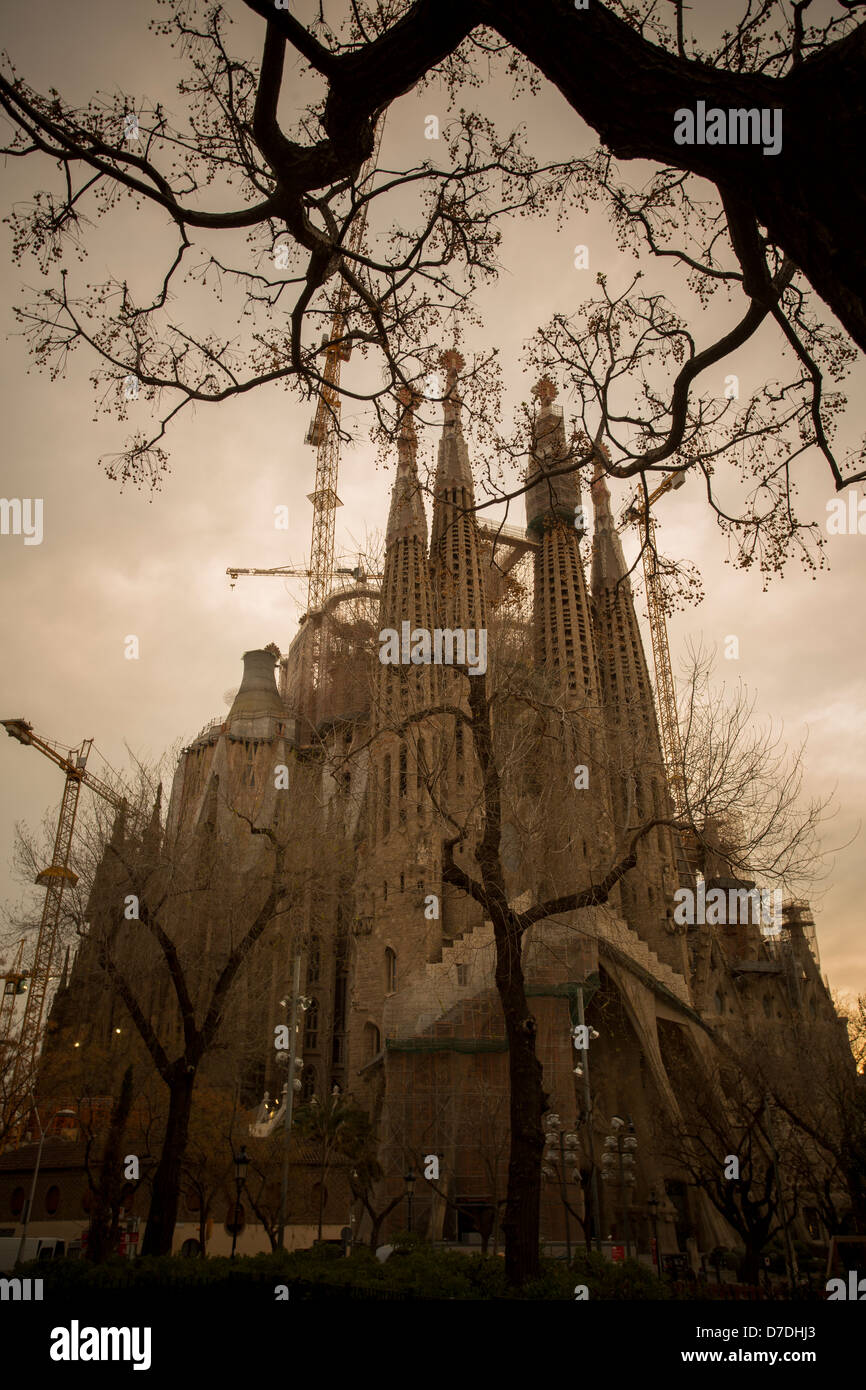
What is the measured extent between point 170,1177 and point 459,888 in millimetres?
6048

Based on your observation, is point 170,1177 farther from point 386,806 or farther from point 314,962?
point 314,962

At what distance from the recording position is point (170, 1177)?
45.5 ft

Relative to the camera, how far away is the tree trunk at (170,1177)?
44.4ft

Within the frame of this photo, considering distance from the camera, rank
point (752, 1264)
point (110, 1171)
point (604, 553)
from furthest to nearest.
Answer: point (604, 553), point (110, 1171), point (752, 1264)

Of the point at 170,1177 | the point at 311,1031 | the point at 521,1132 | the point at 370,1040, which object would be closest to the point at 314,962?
the point at 311,1031

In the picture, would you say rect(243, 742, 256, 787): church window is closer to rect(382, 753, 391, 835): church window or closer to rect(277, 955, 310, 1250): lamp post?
rect(382, 753, 391, 835): church window

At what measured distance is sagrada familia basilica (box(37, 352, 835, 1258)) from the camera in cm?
→ 1284

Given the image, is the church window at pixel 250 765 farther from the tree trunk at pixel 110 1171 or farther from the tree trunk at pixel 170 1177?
the tree trunk at pixel 170 1177

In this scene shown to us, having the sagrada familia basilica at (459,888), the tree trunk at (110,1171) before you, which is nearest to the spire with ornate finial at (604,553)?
the sagrada familia basilica at (459,888)

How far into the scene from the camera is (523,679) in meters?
13.1

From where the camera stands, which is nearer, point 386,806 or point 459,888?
point 459,888

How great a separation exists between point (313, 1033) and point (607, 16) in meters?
60.3

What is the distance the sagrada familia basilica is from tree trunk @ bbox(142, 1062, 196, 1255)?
3.55m

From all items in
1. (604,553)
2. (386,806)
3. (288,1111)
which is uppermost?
(604,553)
